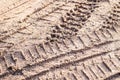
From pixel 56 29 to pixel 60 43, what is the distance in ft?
0.90

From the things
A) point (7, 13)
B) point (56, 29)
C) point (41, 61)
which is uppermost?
point (7, 13)

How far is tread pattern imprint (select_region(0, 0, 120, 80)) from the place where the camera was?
10.5 ft

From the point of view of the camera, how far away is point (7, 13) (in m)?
3.92

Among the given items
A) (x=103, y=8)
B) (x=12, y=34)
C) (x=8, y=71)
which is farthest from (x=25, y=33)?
(x=103, y=8)

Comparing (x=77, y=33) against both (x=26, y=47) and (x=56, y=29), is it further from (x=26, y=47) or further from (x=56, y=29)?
(x=26, y=47)

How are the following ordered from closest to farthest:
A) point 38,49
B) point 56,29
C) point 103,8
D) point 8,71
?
1. point 8,71
2. point 38,49
3. point 56,29
4. point 103,8

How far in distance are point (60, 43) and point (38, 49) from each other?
0.31m

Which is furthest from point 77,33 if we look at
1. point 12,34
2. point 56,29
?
point 12,34

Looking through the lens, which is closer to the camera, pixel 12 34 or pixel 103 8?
pixel 12 34

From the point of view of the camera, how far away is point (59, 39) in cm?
356

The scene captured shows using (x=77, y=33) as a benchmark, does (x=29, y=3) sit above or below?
above

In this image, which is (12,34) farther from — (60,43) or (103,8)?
(103,8)

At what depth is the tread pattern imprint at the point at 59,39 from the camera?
10.5 ft

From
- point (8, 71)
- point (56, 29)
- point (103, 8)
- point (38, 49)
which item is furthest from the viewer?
point (103, 8)
